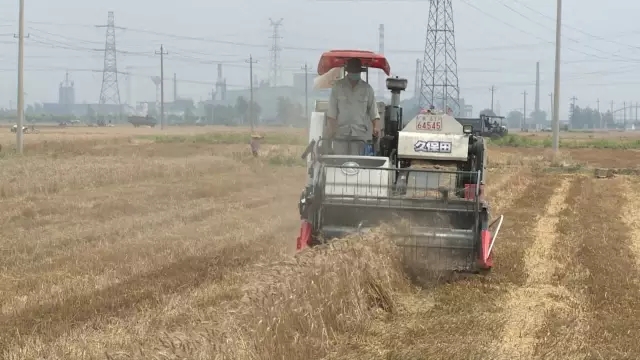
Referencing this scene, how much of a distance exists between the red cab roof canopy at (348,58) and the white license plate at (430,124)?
966mm

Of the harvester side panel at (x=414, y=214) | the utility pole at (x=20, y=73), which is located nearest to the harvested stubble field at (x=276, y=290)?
the harvester side panel at (x=414, y=214)

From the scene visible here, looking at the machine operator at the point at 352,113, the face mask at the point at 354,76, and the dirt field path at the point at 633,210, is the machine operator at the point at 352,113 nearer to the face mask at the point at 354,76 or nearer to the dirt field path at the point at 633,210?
the face mask at the point at 354,76

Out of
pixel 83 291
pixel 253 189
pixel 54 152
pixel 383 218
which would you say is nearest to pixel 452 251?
pixel 383 218

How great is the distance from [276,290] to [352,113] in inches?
178

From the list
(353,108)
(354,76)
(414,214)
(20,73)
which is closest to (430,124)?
(353,108)

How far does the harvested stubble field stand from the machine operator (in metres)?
1.67

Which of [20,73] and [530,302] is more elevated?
[20,73]

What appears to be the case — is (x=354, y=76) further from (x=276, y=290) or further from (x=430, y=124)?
(x=276, y=290)

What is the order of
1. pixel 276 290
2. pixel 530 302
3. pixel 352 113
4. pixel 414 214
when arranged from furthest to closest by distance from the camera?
1. pixel 352 113
2. pixel 414 214
3. pixel 530 302
4. pixel 276 290

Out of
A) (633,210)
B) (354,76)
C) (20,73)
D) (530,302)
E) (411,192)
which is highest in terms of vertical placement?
(20,73)

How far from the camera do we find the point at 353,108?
9.90 m

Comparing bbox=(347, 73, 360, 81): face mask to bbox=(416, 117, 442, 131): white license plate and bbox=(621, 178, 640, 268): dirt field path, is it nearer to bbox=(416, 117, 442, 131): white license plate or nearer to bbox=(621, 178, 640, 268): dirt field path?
bbox=(416, 117, 442, 131): white license plate

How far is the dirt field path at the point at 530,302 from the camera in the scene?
5.91 m

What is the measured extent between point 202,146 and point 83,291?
3503 cm
